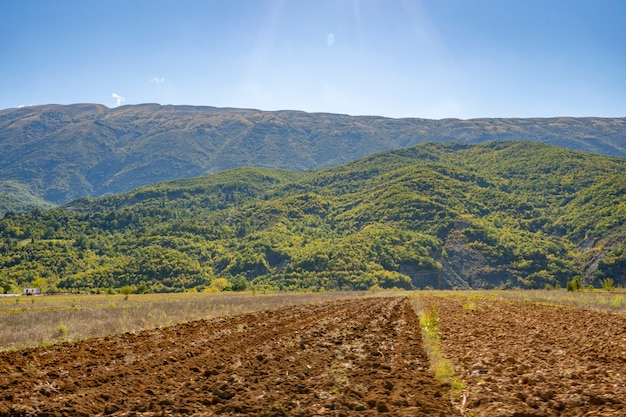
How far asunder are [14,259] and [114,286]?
1329 inches

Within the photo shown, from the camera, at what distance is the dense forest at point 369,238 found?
111750 millimetres

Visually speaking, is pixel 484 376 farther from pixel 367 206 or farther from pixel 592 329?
pixel 367 206

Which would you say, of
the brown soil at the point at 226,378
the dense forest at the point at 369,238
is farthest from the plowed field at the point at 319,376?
the dense forest at the point at 369,238

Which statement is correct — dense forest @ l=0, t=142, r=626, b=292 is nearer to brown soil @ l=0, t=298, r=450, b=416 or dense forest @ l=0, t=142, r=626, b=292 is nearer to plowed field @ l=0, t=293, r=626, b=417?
brown soil @ l=0, t=298, r=450, b=416

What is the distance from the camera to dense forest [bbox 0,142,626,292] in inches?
4400

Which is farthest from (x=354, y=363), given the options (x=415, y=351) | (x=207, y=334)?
(x=207, y=334)

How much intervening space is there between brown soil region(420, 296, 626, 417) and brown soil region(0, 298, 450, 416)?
3.18 feet

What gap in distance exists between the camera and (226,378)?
11.0 meters

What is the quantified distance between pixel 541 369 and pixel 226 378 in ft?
23.0

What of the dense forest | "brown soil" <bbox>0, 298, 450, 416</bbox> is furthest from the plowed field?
the dense forest

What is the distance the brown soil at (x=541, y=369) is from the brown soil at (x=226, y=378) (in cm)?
97

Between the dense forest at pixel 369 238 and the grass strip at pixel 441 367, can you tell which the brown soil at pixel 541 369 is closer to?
the grass strip at pixel 441 367

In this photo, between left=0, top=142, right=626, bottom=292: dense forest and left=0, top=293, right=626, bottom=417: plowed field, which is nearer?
left=0, top=293, right=626, bottom=417: plowed field

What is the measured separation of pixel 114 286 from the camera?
103m
